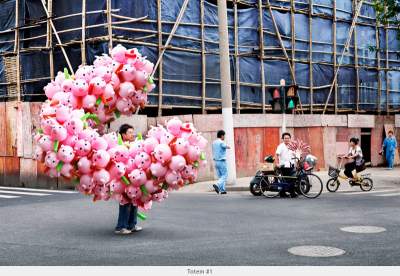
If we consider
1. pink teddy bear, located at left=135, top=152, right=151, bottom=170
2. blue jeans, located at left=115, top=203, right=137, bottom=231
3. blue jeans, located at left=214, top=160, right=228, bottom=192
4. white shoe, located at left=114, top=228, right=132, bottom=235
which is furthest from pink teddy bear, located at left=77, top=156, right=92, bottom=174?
blue jeans, located at left=214, top=160, right=228, bottom=192

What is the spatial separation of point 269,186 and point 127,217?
6270 mm

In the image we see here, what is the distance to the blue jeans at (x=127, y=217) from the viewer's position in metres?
9.79

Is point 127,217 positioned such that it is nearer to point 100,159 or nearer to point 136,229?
point 136,229

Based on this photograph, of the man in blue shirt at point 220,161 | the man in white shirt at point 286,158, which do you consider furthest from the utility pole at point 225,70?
the man in white shirt at point 286,158

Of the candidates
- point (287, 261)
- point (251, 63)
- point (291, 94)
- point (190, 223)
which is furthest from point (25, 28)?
point (287, 261)

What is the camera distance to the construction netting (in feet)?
66.2

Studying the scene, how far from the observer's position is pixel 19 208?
13.4 meters

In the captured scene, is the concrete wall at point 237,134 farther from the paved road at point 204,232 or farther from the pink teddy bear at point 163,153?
the pink teddy bear at point 163,153

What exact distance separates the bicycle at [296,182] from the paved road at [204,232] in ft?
1.30

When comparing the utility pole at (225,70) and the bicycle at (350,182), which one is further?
the utility pole at (225,70)

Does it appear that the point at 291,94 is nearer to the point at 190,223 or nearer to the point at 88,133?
the point at 190,223

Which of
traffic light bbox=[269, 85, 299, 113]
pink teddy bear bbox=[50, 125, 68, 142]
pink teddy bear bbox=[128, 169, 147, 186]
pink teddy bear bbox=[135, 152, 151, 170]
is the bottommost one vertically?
pink teddy bear bbox=[128, 169, 147, 186]

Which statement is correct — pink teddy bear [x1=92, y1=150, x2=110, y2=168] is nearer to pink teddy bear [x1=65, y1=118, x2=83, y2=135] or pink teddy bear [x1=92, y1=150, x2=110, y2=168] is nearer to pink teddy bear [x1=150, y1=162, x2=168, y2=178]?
pink teddy bear [x1=65, y1=118, x2=83, y2=135]

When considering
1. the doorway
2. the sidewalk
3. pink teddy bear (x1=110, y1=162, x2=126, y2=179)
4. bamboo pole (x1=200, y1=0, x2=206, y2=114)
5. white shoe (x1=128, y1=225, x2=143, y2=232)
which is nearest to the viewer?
pink teddy bear (x1=110, y1=162, x2=126, y2=179)
